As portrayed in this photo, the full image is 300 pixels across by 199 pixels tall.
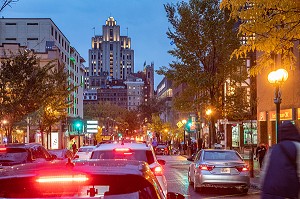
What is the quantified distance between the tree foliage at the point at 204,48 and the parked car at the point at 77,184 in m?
34.9

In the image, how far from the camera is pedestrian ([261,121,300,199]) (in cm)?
603

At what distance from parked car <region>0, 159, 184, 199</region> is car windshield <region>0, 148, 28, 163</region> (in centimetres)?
1204

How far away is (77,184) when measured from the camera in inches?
175

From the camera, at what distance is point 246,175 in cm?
1820

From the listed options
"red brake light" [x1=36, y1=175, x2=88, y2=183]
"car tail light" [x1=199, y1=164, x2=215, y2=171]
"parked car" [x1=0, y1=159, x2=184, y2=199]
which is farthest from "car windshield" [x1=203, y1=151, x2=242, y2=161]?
"red brake light" [x1=36, y1=175, x2=88, y2=183]

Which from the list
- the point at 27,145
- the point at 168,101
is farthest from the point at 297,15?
the point at 168,101

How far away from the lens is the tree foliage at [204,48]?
130 feet

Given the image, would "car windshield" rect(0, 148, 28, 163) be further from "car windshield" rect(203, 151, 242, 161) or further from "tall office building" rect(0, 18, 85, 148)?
"tall office building" rect(0, 18, 85, 148)

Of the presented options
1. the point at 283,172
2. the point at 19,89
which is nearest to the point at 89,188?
the point at 283,172

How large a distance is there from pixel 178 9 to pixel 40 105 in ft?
41.6

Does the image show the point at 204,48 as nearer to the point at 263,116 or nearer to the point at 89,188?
the point at 263,116

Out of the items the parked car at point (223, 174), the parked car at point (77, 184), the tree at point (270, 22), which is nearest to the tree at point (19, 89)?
the parked car at point (223, 174)

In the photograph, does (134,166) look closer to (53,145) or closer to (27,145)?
(27,145)

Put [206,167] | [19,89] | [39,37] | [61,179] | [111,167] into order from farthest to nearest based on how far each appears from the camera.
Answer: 1. [39,37]
2. [19,89]
3. [206,167]
4. [111,167]
5. [61,179]
